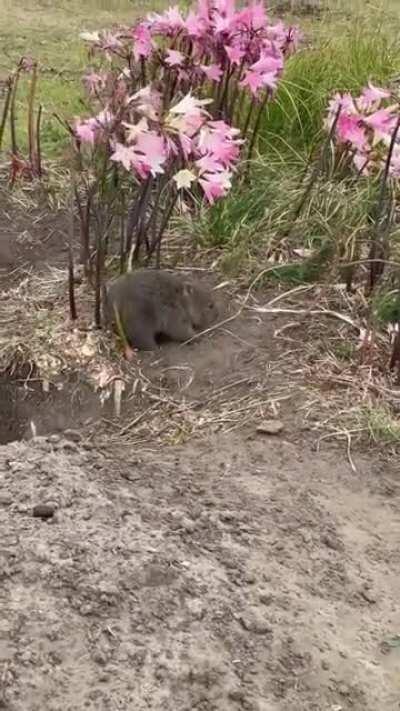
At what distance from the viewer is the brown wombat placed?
353 cm

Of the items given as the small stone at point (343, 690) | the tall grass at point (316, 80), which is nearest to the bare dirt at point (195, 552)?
the small stone at point (343, 690)

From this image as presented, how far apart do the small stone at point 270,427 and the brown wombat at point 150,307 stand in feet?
1.79

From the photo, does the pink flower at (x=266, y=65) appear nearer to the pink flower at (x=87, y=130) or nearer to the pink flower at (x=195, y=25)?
the pink flower at (x=195, y=25)

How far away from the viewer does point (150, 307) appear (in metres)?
3.55

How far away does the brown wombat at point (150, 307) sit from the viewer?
11.6ft

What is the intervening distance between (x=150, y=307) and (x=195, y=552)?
1.14m

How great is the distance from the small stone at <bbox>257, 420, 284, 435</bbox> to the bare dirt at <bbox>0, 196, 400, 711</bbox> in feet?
0.06

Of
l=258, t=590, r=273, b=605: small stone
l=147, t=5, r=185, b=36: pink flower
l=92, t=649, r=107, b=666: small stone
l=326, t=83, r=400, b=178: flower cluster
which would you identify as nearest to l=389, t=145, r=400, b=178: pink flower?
l=326, t=83, r=400, b=178: flower cluster

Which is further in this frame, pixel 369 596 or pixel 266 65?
pixel 266 65

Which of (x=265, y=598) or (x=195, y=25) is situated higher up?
(x=195, y=25)

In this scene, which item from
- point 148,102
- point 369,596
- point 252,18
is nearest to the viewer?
point 369,596

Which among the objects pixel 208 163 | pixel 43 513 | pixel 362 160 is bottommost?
pixel 43 513

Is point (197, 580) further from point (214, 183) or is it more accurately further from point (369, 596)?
point (214, 183)

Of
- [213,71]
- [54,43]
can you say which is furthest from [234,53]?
[54,43]
